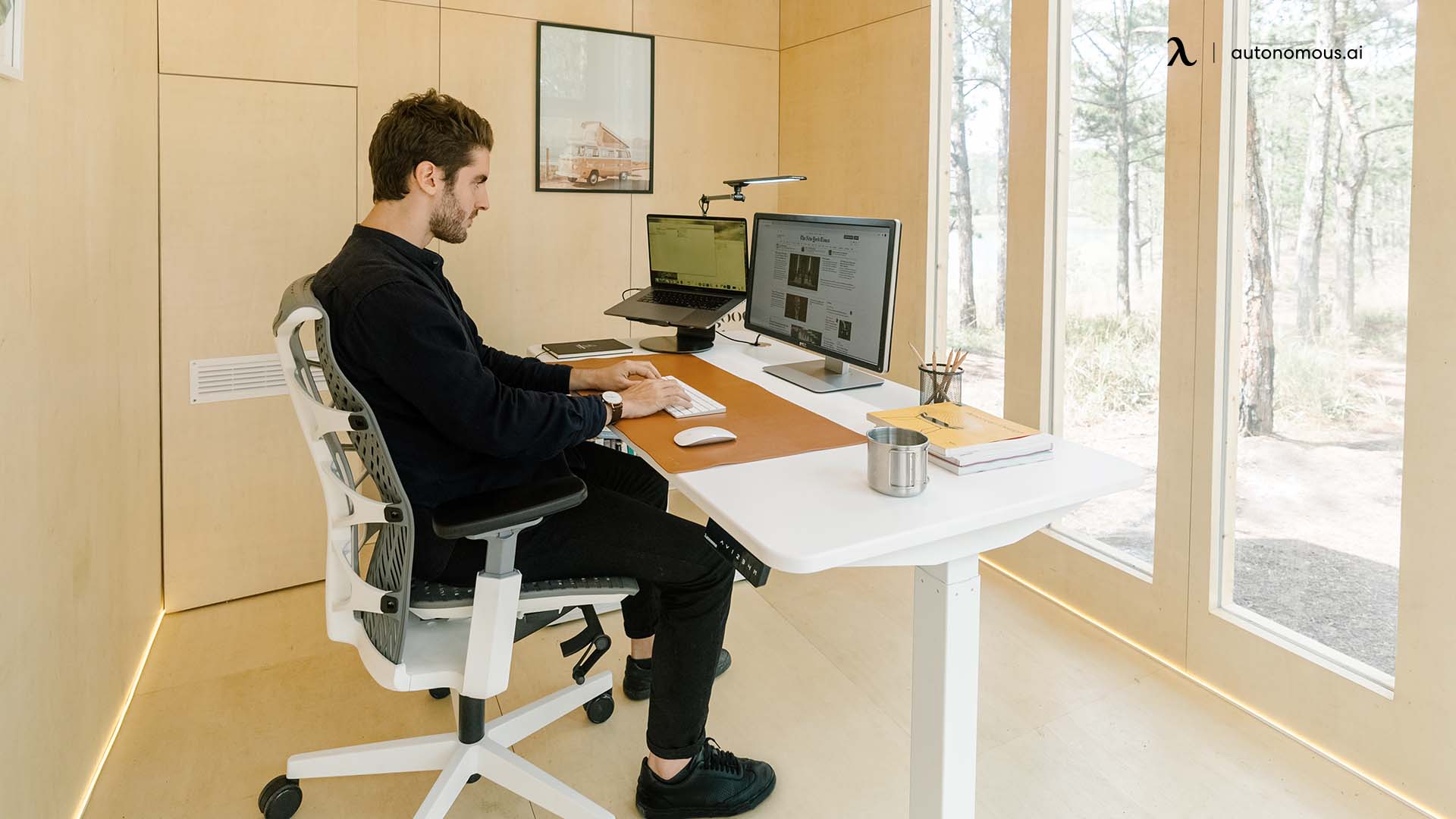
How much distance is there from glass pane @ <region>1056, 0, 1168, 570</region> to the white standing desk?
1068 mm

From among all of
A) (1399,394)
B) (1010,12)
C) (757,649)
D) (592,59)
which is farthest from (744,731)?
(592,59)

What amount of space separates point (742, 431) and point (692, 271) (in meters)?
1.20

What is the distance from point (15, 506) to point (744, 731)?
1572mm

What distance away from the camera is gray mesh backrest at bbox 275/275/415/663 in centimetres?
135

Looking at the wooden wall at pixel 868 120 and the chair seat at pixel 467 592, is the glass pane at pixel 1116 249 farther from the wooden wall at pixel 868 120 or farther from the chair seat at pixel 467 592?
the chair seat at pixel 467 592

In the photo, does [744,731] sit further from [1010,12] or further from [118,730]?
[1010,12]

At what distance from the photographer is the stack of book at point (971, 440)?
1532 mm

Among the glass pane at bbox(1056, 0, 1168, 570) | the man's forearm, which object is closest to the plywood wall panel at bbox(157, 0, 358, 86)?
the man's forearm

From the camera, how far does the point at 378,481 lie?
4.65 feet

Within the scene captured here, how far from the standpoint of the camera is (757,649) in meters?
2.51

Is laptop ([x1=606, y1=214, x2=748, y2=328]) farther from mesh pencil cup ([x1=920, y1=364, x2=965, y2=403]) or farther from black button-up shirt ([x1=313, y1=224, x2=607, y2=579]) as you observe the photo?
black button-up shirt ([x1=313, y1=224, x2=607, y2=579])

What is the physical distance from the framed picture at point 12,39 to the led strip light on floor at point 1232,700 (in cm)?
294

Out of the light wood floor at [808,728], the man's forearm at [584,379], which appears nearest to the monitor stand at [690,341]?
the man's forearm at [584,379]

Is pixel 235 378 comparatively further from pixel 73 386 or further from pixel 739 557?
pixel 739 557
